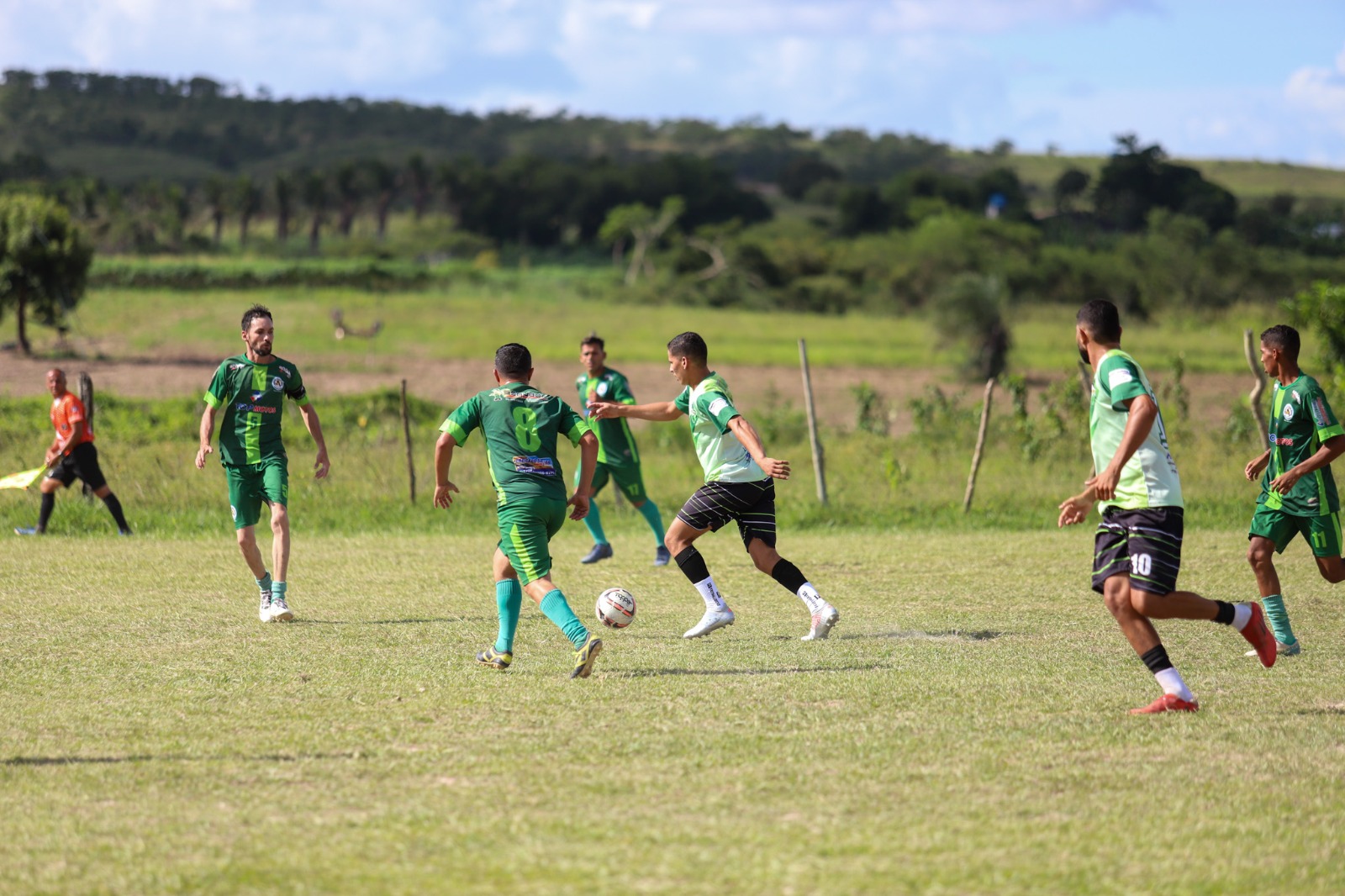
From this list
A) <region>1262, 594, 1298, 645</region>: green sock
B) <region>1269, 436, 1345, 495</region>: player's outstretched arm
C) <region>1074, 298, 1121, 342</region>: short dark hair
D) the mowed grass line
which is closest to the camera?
the mowed grass line

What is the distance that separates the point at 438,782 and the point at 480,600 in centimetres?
504

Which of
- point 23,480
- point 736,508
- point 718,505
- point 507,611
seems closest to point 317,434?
point 507,611

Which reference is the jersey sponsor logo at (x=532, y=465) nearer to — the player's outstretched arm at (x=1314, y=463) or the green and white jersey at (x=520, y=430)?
the green and white jersey at (x=520, y=430)

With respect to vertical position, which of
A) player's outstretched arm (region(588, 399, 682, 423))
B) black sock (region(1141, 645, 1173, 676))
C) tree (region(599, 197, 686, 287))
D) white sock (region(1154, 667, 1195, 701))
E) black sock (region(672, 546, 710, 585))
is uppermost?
tree (region(599, 197, 686, 287))

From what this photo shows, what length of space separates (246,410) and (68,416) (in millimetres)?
5737

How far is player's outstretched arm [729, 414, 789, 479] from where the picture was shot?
7.71 m

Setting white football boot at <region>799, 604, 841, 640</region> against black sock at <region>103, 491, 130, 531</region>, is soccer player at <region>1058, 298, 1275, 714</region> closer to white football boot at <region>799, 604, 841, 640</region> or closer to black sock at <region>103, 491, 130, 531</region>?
white football boot at <region>799, 604, 841, 640</region>

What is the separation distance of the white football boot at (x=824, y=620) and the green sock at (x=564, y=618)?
182cm

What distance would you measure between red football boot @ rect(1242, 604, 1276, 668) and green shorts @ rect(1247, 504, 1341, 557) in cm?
145

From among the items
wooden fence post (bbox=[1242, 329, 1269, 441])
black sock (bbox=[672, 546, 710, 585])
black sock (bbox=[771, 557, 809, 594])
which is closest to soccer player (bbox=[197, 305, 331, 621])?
black sock (bbox=[672, 546, 710, 585])

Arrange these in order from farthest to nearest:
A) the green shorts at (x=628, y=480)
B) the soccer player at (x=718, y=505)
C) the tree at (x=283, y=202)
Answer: the tree at (x=283, y=202)
the green shorts at (x=628, y=480)
the soccer player at (x=718, y=505)

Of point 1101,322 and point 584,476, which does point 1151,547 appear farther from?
point 584,476

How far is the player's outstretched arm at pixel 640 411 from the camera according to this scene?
310 inches

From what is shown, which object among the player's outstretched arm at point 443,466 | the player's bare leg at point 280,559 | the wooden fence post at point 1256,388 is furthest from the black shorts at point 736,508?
the wooden fence post at point 1256,388
